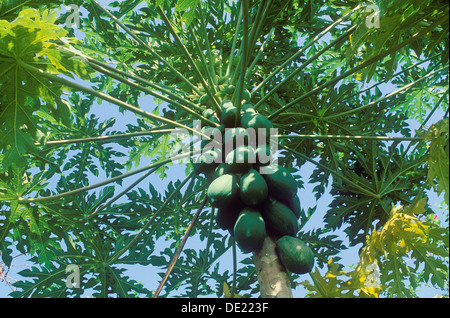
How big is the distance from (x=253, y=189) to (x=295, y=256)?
16.2 inches

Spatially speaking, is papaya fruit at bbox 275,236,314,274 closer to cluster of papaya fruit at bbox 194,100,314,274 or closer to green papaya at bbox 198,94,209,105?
cluster of papaya fruit at bbox 194,100,314,274

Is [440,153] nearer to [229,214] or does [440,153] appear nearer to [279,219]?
[279,219]

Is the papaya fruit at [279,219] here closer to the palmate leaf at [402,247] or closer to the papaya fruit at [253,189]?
the papaya fruit at [253,189]

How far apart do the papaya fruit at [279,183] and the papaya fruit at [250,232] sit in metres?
0.24

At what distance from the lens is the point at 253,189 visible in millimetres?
2080

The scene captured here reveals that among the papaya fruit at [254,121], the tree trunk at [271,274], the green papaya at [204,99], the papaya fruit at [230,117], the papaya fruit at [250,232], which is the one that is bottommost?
the tree trunk at [271,274]

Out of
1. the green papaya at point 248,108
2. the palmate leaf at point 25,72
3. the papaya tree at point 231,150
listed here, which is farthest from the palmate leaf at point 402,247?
the palmate leaf at point 25,72

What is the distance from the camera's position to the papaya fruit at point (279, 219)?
210 centimetres

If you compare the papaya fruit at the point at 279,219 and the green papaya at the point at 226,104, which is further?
the green papaya at the point at 226,104

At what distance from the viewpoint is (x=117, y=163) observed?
4.06 m

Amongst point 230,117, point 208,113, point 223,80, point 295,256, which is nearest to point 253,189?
point 295,256

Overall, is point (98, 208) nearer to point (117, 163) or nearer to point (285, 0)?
point (117, 163)
